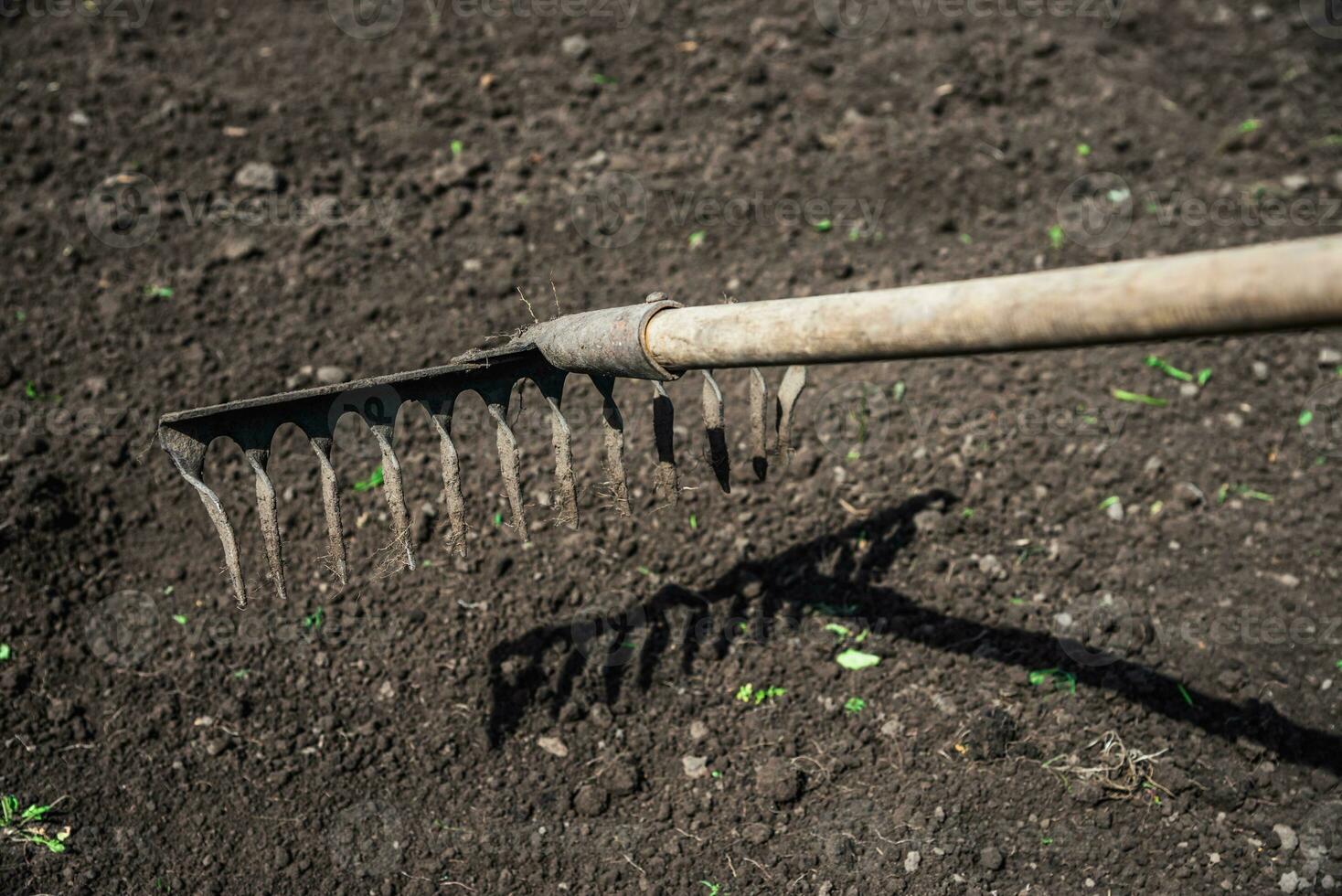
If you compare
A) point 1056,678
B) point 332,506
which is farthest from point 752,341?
point 1056,678

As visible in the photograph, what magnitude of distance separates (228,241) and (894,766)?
3.31m

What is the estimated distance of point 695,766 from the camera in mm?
2955

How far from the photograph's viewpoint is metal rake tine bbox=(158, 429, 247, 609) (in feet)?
7.67

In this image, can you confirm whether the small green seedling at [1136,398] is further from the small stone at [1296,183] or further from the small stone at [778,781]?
the small stone at [778,781]

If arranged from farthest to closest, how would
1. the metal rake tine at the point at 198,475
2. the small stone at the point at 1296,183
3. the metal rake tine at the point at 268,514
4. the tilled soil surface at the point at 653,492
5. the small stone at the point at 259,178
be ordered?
1. the small stone at the point at 1296,183
2. the small stone at the point at 259,178
3. the tilled soil surface at the point at 653,492
4. the metal rake tine at the point at 268,514
5. the metal rake tine at the point at 198,475

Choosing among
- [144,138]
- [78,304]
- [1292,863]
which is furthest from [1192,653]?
[144,138]

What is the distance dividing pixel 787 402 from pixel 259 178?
292 cm

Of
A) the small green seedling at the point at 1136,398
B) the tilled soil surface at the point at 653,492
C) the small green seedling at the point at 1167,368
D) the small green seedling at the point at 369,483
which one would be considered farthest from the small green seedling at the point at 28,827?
the small green seedling at the point at 1167,368

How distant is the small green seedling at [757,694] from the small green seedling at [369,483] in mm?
1448

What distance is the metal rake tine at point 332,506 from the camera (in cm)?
252

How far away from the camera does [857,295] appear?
6.39ft

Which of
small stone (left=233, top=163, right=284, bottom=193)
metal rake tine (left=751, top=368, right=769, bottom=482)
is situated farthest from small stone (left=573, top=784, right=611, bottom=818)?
small stone (left=233, top=163, right=284, bottom=193)

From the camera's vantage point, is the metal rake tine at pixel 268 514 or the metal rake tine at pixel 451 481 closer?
the metal rake tine at pixel 268 514

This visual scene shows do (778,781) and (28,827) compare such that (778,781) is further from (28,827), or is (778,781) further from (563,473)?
(28,827)
